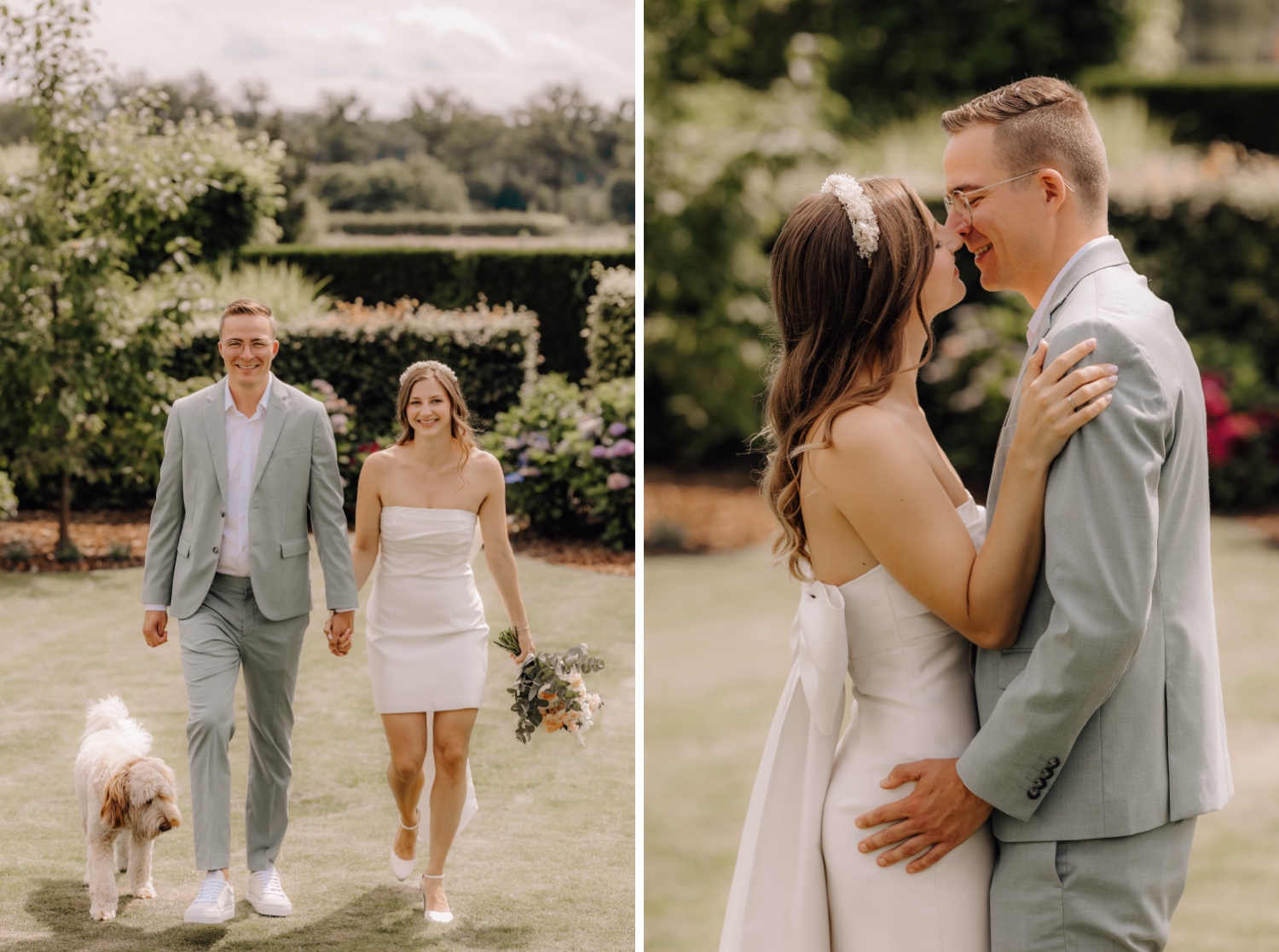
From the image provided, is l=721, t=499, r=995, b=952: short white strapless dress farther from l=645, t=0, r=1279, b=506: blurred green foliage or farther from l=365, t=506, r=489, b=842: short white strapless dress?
l=645, t=0, r=1279, b=506: blurred green foliage

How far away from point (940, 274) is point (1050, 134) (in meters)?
0.31

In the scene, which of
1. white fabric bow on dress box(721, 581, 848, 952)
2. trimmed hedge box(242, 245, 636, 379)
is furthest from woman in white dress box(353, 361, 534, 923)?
trimmed hedge box(242, 245, 636, 379)

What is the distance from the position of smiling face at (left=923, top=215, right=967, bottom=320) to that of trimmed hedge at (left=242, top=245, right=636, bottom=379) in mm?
7663

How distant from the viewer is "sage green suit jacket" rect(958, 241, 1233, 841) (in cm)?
191

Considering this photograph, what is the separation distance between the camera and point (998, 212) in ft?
7.19

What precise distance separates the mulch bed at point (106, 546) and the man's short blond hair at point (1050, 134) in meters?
6.18

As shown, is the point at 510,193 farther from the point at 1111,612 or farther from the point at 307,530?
the point at 1111,612

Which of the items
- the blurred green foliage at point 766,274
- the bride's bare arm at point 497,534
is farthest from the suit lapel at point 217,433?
the blurred green foliage at point 766,274

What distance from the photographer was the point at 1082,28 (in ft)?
49.9

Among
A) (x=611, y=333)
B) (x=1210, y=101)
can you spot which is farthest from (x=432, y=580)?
(x=1210, y=101)

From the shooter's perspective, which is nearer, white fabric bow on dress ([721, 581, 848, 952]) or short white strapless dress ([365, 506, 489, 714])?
white fabric bow on dress ([721, 581, 848, 952])

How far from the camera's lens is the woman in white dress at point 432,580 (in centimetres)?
406

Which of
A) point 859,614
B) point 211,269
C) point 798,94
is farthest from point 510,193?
point 859,614

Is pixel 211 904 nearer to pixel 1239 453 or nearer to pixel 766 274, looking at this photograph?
pixel 766 274
